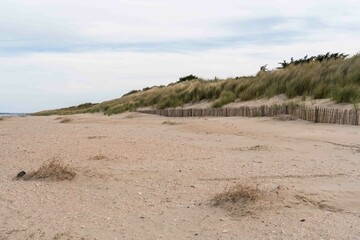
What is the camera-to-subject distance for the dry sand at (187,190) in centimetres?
405

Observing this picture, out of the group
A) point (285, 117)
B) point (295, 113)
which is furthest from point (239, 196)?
point (295, 113)

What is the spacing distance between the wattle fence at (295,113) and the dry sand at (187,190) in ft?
3.85

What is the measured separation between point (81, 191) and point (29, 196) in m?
0.57

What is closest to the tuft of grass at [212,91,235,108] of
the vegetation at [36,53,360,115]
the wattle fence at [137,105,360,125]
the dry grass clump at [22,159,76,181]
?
the vegetation at [36,53,360,115]

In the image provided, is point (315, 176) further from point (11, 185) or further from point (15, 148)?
point (15, 148)

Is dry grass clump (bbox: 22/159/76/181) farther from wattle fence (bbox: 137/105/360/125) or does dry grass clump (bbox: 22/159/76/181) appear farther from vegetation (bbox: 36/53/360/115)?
vegetation (bbox: 36/53/360/115)

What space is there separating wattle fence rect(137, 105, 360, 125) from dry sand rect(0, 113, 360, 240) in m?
1.17

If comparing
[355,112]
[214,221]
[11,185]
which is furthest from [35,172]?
[355,112]

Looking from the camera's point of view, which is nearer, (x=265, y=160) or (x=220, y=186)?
(x=220, y=186)

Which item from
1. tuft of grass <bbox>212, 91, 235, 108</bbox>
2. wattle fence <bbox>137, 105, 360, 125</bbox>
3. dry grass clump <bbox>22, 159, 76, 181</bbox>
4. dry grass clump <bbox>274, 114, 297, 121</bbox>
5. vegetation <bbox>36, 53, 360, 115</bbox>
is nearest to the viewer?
dry grass clump <bbox>22, 159, 76, 181</bbox>

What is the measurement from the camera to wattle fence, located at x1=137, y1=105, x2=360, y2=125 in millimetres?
10250

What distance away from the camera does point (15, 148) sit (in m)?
8.96

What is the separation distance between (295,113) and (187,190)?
25.7ft

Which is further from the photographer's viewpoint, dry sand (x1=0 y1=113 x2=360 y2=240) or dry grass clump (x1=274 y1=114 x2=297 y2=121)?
dry grass clump (x1=274 y1=114 x2=297 y2=121)
